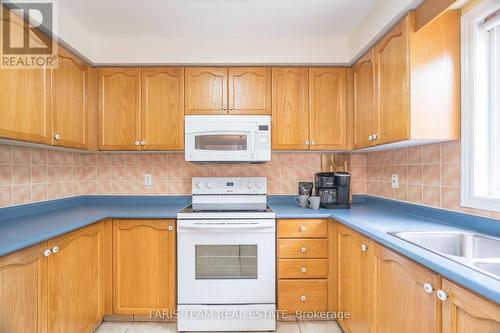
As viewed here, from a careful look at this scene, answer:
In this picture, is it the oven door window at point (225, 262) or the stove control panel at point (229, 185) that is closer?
the oven door window at point (225, 262)

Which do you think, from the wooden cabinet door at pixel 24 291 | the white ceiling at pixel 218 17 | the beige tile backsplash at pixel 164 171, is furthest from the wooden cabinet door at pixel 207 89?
the wooden cabinet door at pixel 24 291

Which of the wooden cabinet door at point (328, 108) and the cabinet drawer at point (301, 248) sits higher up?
the wooden cabinet door at point (328, 108)

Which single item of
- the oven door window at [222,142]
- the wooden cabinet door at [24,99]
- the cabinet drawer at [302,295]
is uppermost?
the wooden cabinet door at [24,99]

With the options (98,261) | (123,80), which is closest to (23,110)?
(123,80)

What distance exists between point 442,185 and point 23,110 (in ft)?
8.06

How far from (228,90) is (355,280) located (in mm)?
1678

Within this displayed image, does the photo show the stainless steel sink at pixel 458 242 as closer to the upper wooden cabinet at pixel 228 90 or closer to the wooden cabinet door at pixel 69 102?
the upper wooden cabinet at pixel 228 90

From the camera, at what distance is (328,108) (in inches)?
90.0

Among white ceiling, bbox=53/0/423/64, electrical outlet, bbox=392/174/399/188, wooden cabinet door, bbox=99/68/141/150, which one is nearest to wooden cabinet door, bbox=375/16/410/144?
white ceiling, bbox=53/0/423/64

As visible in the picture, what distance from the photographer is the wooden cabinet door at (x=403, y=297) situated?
985mm

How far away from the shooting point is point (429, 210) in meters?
1.70

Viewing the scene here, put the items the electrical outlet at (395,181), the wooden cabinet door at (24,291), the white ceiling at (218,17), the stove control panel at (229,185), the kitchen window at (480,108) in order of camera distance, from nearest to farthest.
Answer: the wooden cabinet door at (24,291), the kitchen window at (480,108), the white ceiling at (218,17), the electrical outlet at (395,181), the stove control panel at (229,185)

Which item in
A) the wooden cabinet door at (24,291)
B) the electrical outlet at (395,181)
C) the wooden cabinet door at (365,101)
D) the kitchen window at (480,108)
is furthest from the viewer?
the electrical outlet at (395,181)

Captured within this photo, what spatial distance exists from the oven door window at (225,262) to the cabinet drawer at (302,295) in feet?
0.83
